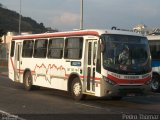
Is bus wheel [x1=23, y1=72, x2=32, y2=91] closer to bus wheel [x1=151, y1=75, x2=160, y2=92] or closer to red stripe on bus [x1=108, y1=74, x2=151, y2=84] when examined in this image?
bus wheel [x1=151, y1=75, x2=160, y2=92]

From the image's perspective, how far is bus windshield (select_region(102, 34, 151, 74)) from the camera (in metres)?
17.0

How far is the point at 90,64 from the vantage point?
57.9ft

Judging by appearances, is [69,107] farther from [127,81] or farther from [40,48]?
[40,48]

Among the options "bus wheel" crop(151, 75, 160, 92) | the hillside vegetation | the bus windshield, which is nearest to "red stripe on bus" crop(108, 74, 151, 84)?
the bus windshield

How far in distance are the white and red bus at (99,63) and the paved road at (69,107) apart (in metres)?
0.52

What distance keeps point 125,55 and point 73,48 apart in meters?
2.55

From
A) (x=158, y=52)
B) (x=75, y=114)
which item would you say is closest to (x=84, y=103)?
(x=75, y=114)

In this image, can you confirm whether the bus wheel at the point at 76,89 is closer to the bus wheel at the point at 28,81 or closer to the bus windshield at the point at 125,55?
the bus windshield at the point at 125,55

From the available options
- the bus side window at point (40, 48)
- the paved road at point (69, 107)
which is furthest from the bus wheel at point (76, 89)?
the bus side window at point (40, 48)

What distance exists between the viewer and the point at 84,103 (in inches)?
687

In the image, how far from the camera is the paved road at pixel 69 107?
13.9 meters

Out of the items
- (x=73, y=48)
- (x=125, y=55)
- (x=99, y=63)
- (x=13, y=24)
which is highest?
(x=13, y=24)

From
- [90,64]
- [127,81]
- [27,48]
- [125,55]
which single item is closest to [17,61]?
[27,48]

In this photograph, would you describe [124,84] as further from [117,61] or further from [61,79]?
[61,79]
